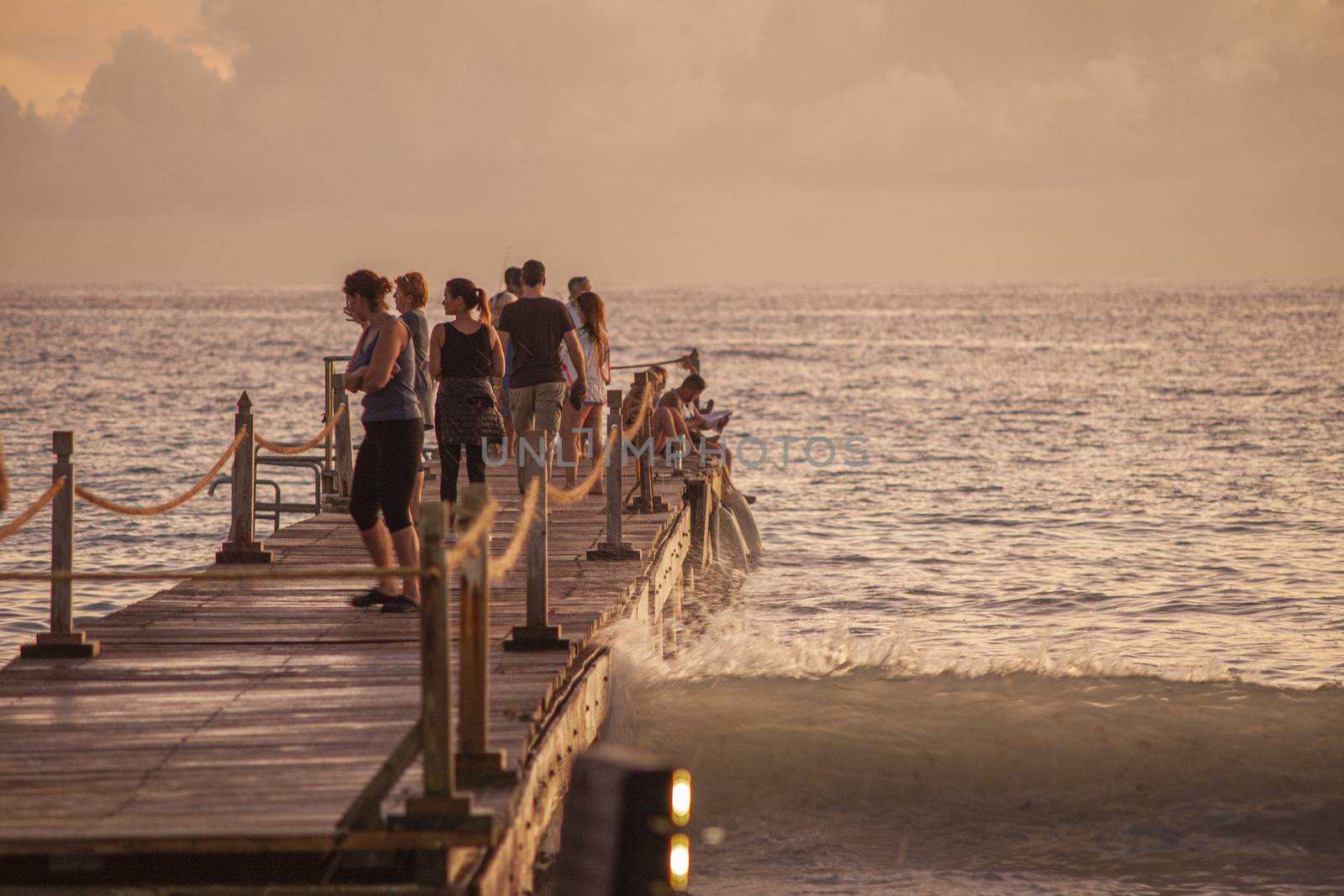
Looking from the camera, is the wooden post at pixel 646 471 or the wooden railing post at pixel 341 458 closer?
the wooden railing post at pixel 341 458

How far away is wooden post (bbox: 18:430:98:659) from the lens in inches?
320

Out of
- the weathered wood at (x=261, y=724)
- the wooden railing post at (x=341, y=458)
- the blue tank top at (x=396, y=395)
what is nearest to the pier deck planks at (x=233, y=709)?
the weathered wood at (x=261, y=724)

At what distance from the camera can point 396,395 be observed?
8484 millimetres

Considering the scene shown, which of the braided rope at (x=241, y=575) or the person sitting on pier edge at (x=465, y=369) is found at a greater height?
the person sitting on pier edge at (x=465, y=369)

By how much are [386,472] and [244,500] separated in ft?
8.80

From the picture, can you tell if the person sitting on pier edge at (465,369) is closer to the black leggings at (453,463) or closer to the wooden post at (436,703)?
the black leggings at (453,463)

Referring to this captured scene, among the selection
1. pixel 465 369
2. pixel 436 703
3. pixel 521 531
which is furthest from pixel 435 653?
pixel 465 369

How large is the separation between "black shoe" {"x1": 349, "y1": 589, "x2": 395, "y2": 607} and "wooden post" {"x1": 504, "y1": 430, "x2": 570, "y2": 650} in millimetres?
1069

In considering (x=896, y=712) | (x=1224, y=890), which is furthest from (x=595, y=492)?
(x=1224, y=890)

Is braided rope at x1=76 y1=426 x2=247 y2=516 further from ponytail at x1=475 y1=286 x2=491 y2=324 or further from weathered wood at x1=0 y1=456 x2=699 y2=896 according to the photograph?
ponytail at x1=475 y1=286 x2=491 y2=324

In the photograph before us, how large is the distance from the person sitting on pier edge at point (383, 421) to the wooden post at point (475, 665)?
254 cm

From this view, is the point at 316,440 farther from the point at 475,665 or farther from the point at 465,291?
the point at 475,665

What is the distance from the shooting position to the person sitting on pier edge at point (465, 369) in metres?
9.98

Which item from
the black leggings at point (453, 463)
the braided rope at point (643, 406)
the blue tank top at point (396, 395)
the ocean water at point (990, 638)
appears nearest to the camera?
the blue tank top at point (396, 395)
